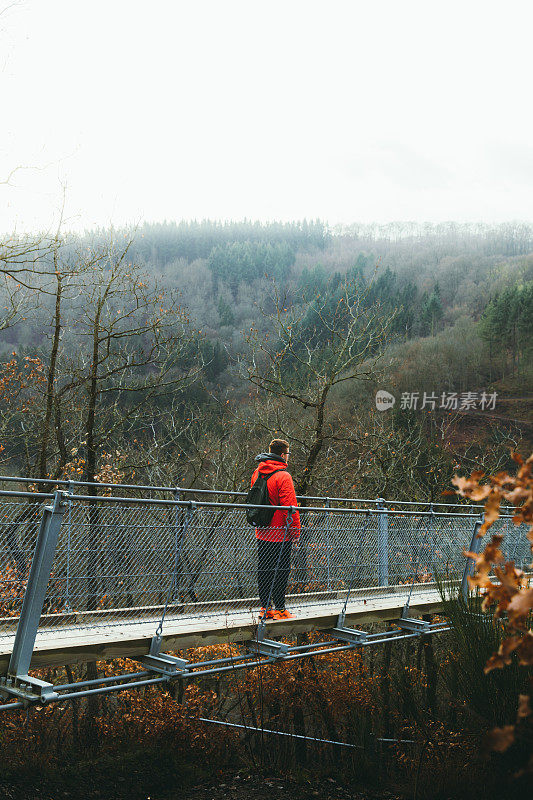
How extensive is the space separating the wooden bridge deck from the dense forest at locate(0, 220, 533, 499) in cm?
244

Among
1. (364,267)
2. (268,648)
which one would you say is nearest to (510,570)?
(268,648)

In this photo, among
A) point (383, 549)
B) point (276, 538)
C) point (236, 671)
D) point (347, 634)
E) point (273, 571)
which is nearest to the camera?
point (276, 538)

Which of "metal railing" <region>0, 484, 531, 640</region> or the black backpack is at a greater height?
the black backpack

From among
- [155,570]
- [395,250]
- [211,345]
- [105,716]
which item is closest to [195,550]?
[155,570]

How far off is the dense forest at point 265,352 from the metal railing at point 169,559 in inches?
90.3

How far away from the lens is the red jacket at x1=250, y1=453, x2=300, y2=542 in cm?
755

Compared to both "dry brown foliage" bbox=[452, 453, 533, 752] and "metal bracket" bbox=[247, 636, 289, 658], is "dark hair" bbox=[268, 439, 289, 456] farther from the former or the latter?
"dry brown foliage" bbox=[452, 453, 533, 752]

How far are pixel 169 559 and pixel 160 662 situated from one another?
0.90 meters

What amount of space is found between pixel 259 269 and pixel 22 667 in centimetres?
7485

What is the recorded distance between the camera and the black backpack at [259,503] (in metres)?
7.44

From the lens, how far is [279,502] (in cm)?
763

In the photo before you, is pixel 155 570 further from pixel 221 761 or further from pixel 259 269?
pixel 259 269

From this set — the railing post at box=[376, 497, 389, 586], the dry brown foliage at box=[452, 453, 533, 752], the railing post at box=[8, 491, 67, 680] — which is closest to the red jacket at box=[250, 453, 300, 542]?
the railing post at box=[376, 497, 389, 586]

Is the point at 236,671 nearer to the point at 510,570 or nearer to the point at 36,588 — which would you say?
the point at 36,588
